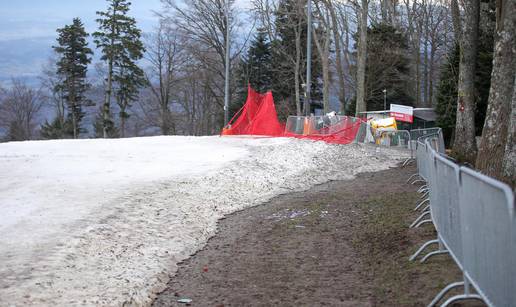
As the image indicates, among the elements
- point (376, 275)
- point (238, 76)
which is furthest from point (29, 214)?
point (238, 76)

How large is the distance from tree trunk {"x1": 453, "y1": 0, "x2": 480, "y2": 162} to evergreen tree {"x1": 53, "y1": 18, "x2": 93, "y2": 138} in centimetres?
5512

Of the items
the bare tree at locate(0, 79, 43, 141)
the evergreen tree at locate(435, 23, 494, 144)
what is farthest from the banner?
the bare tree at locate(0, 79, 43, 141)

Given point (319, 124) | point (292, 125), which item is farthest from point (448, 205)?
point (292, 125)

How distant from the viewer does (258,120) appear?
31047 mm

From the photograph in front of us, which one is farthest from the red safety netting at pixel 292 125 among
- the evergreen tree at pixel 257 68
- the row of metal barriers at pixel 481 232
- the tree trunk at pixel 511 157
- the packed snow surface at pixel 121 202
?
the evergreen tree at pixel 257 68

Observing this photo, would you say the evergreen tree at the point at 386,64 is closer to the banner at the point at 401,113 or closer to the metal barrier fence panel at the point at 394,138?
the banner at the point at 401,113

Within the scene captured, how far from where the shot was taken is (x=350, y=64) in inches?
2301

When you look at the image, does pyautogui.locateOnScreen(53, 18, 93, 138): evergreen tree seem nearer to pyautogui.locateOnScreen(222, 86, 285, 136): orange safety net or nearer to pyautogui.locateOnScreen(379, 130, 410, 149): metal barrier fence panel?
pyautogui.locateOnScreen(222, 86, 285, 136): orange safety net

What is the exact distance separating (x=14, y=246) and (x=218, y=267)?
2698 mm

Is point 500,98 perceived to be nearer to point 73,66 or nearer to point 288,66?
point 288,66

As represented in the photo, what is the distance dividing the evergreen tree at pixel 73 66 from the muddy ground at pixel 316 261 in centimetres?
5938

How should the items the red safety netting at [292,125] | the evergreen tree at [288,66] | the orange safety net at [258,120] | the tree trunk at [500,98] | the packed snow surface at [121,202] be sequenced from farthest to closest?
the evergreen tree at [288,66], the orange safety net at [258,120], the red safety netting at [292,125], the tree trunk at [500,98], the packed snow surface at [121,202]

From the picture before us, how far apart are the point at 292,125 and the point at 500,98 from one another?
18679 millimetres

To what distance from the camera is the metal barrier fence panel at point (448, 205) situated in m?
5.68
